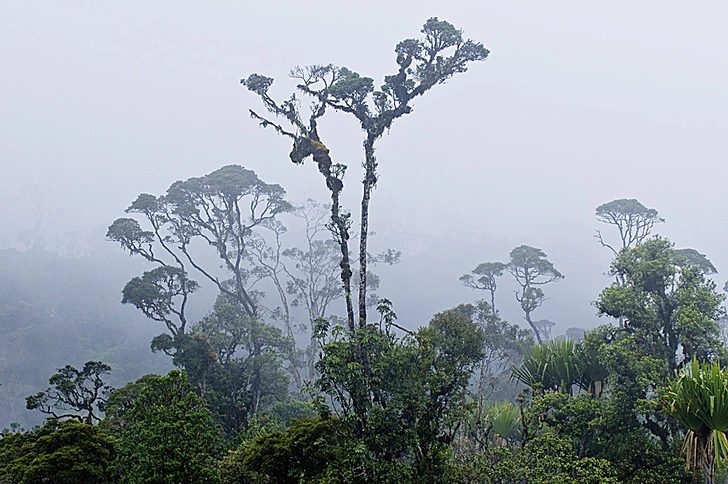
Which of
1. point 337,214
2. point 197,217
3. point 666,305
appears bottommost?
point 666,305

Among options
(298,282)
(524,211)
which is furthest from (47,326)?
(524,211)

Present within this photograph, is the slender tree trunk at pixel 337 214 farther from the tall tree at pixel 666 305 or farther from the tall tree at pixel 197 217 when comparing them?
the tall tree at pixel 197 217

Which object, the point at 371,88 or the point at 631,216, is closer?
the point at 371,88

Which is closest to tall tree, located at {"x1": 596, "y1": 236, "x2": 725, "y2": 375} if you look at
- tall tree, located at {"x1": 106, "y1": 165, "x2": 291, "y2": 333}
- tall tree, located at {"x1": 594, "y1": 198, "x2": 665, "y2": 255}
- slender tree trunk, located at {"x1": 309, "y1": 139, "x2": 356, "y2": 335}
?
slender tree trunk, located at {"x1": 309, "y1": 139, "x2": 356, "y2": 335}

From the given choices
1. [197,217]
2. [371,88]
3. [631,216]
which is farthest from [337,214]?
[631,216]

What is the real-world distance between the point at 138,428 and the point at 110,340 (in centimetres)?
4280

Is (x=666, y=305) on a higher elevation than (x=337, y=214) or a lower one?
lower

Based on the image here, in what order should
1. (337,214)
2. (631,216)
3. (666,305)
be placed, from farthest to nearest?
1. (631,216)
2. (337,214)
3. (666,305)

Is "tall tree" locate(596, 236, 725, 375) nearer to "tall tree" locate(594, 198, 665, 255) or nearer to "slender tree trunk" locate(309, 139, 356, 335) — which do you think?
"slender tree trunk" locate(309, 139, 356, 335)

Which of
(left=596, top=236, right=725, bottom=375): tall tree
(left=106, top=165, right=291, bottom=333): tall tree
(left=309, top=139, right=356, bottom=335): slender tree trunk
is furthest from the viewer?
(left=106, top=165, right=291, bottom=333): tall tree

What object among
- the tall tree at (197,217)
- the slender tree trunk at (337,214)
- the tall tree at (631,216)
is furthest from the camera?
the tall tree at (631,216)

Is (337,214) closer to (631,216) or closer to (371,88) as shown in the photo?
(371,88)

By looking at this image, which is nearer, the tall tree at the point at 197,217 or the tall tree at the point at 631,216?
the tall tree at the point at 197,217

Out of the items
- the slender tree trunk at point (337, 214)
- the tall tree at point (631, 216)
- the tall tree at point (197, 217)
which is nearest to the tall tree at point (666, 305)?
the slender tree trunk at point (337, 214)
